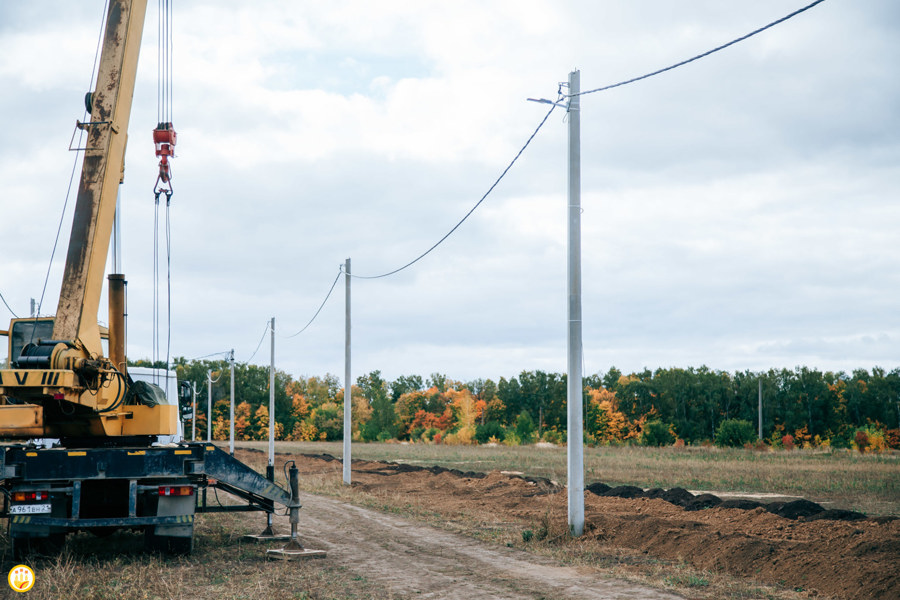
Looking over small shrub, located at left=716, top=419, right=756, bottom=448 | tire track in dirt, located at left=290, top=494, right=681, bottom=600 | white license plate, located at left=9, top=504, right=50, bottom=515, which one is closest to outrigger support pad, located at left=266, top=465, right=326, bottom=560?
tire track in dirt, located at left=290, top=494, right=681, bottom=600

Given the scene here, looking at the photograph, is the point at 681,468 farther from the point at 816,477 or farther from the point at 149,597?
the point at 149,597

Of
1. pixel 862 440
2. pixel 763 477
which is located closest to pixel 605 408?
pixel 862 440

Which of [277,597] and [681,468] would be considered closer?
[277,597]

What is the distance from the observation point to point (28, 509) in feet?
35.9

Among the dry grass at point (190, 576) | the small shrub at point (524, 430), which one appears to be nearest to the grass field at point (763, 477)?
the dry grass at point (190, 576)

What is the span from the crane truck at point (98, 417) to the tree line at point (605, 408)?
61.7 m

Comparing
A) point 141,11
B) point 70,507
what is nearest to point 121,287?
point 70,507

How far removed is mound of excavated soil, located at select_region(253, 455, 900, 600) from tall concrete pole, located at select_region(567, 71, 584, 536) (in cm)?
65

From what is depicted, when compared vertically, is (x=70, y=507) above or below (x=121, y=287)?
below

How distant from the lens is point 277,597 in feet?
29.9

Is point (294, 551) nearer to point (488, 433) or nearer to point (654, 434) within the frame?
point (654, 434)

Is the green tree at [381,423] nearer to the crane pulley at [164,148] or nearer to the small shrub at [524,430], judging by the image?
the small shrub at [524,430]

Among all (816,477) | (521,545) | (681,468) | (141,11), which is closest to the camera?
(141,11)

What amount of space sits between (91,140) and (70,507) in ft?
17.1
